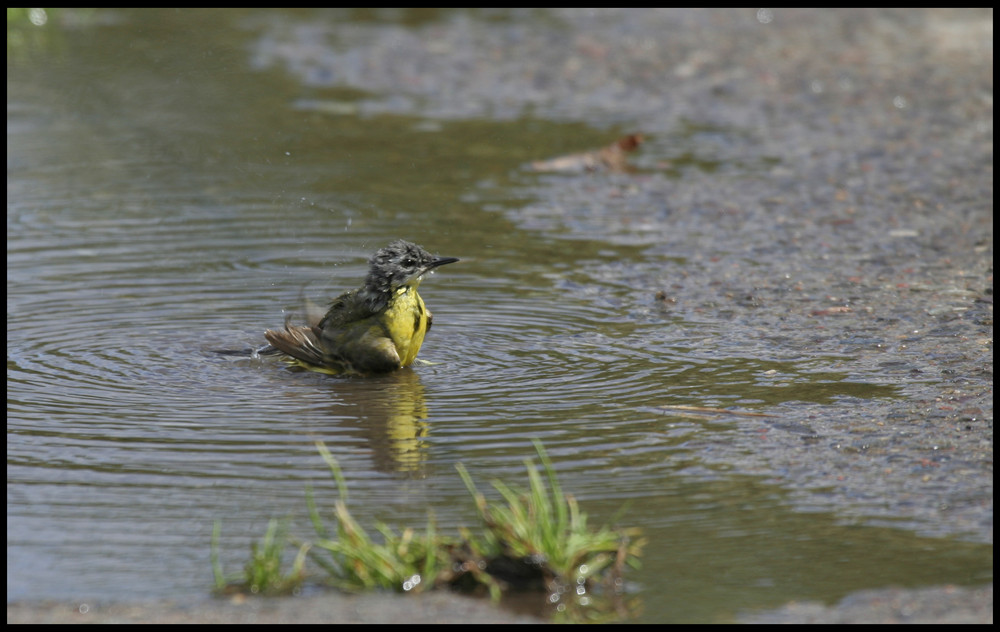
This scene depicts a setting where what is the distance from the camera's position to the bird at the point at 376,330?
771cm

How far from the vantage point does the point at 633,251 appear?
10.1 metres

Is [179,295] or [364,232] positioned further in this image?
[364,232]

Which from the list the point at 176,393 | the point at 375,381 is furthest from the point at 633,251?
the point at 176,393

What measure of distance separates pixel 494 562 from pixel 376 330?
3.24 metres

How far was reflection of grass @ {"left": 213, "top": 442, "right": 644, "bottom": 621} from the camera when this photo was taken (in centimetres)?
464

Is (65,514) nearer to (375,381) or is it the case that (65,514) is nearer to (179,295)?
(375,381)

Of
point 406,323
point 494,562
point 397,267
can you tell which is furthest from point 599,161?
point 494,562

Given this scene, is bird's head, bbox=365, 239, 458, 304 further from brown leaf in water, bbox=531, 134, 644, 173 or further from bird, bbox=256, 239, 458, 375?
brown leaf in water, bbox=531, 134, 644, 173

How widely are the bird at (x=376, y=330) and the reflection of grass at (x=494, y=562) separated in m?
2.95

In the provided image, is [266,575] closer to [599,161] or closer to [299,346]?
[299,346]

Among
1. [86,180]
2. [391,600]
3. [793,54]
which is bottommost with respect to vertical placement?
[391,600]

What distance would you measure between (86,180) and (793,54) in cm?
905

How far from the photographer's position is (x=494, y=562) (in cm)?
475

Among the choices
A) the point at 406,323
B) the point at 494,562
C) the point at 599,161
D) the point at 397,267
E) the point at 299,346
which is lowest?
the point at 494,562
